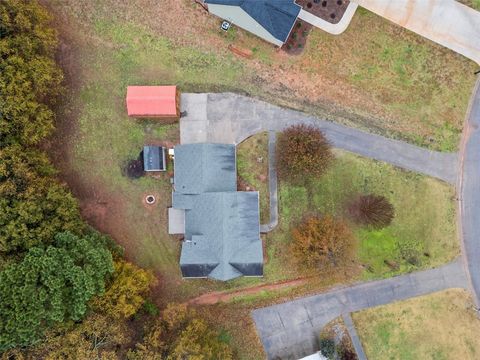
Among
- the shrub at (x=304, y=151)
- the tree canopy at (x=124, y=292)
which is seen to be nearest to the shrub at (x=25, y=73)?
the tree canopy at (x=124, y=292)

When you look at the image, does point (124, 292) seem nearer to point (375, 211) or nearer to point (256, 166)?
point (256, 166)

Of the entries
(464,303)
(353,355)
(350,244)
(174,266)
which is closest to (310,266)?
(350,244)

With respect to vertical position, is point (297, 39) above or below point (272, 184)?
above

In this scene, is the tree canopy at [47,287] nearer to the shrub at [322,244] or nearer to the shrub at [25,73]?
the shrub at [25,73]

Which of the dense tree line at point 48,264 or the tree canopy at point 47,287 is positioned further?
the dense tree line at point 48,264

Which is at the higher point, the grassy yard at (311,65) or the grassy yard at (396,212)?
the grassy yard at (311,65)

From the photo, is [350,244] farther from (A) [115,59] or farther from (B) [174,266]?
(A) [115,59]

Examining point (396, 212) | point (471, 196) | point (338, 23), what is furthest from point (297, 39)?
point (471, 196)
